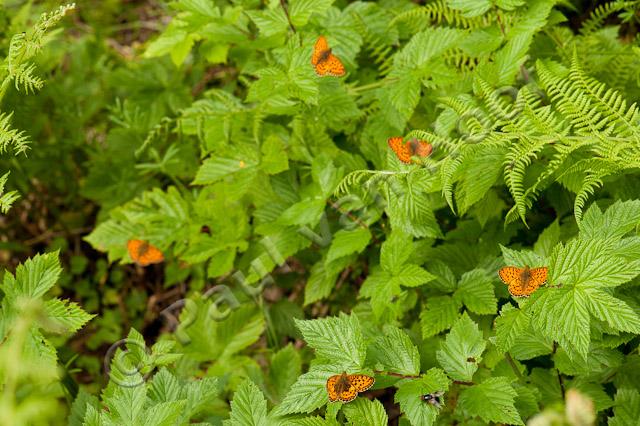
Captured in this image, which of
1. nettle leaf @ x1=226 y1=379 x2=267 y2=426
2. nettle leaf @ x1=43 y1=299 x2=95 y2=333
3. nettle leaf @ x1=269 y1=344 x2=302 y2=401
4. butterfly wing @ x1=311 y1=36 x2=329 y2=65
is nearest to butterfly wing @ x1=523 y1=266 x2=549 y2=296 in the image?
nettle leaf @ x1=226 y1=379 x2=267 y2=426

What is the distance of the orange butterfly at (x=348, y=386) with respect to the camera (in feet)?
4.82

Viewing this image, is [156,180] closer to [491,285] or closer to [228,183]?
[228,183]

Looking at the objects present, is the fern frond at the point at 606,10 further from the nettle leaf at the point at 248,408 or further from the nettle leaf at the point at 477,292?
the nettle leaf at the point at 248,408

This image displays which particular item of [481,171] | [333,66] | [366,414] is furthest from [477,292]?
[333,66]

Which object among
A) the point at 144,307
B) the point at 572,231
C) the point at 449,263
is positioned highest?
the point at 572,231

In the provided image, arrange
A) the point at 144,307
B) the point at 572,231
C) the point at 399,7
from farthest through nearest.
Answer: the point at 144,307
the point at 399,7
the point at 572,231

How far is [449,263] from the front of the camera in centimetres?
211

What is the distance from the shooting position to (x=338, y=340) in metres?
1.57

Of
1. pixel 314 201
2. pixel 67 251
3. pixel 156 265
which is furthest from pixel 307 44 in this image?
pixel 67 251

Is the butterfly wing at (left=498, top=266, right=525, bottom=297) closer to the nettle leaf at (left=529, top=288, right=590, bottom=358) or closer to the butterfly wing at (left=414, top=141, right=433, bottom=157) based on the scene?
the nettle leaf at (left=529, top=288, right=590, bottom=358)

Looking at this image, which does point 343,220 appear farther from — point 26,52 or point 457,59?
point 26,52

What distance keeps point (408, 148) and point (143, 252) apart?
4.08 feet

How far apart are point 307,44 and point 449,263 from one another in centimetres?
91

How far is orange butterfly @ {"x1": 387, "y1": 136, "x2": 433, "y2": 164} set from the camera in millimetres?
1910
